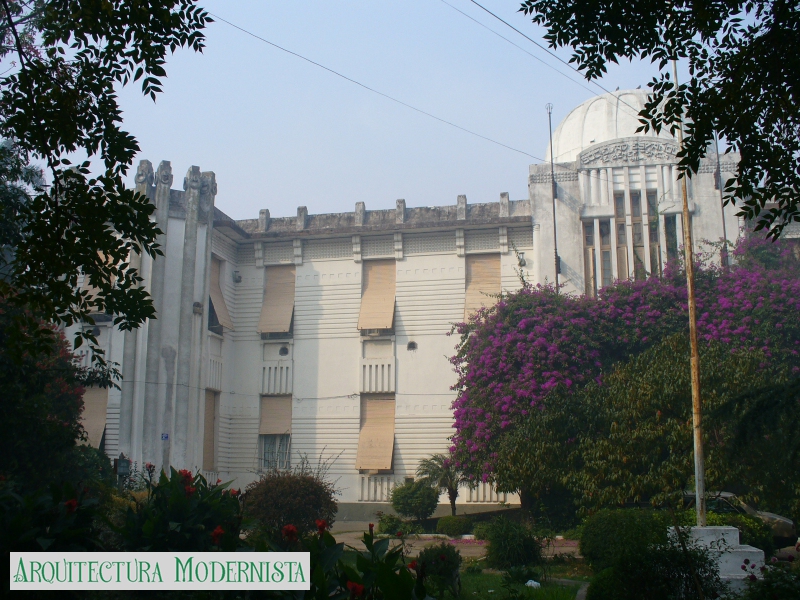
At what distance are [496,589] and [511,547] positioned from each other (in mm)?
2974

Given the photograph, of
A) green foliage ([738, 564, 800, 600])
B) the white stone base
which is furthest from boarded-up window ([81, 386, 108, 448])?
green foliage ([738, 564, 800, 600])

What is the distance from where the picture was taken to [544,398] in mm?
21438

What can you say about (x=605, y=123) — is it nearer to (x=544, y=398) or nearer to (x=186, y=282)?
(x=544, y=398)

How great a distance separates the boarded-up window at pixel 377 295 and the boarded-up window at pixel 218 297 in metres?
4.87

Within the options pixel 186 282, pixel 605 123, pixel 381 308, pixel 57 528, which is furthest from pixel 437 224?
pixel 57 528

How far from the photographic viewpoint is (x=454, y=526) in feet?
71.9

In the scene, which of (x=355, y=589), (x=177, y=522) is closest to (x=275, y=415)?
(x=177, y=522)

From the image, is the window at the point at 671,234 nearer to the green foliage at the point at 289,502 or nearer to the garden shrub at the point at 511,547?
the garden shrub at the point at 511,547

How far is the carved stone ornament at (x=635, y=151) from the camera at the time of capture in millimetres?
27109

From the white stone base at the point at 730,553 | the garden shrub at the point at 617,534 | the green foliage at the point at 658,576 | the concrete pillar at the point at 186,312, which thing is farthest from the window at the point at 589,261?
the green foliage at the point at 658,576

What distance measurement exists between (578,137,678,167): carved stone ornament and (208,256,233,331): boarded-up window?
14472 mm

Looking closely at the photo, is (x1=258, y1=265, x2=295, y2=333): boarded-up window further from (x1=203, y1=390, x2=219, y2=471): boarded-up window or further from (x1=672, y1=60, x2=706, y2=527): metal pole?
A: (x1=672, y1=60, x2=706, y2=527): metal pole

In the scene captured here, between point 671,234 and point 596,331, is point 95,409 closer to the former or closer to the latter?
point 596,331

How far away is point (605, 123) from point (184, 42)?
941 inches
